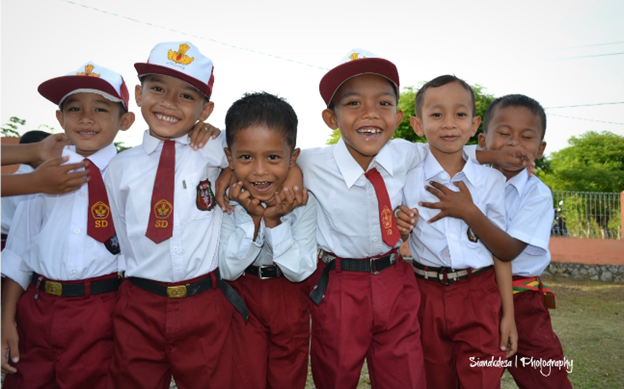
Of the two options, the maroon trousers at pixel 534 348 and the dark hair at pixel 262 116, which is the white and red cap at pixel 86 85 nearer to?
the dark hair at pixel 262 116

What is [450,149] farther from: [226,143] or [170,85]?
[170,85]

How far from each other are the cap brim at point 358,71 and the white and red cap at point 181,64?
0.70 metres

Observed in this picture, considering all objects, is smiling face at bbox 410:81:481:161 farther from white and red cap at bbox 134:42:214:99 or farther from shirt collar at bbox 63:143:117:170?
shirt collar at bbox 63:143:117:170

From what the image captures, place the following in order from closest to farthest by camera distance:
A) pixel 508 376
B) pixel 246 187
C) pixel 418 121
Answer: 1. pixel 246 187
2. pixel 418 121
3. pixel 508 376

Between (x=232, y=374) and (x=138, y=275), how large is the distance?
0.75 m

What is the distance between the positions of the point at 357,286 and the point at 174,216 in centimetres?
107

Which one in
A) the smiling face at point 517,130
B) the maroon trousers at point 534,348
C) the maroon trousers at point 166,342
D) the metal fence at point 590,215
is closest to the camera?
the maroon trousers at point 166,342

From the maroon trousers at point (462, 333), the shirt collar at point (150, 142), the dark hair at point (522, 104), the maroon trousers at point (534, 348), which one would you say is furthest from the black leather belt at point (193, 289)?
the dark hair at point (522, 104)

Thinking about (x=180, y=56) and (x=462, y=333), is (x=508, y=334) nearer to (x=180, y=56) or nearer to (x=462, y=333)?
(x=462, y=333)

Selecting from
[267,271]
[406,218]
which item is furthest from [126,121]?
[406,218]

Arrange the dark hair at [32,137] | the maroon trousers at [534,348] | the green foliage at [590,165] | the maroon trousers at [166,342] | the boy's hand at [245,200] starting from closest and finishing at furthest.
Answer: the maroon trousers at [166,342]
the boy's hand at [245,200]
the maroon trousers at [534,348]
the dark hair at [32,137]
the green foliage at [590,165]

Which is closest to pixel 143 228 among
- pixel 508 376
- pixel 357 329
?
pixel 357 329

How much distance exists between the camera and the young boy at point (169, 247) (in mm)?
2383

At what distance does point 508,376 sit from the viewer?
178 inches
